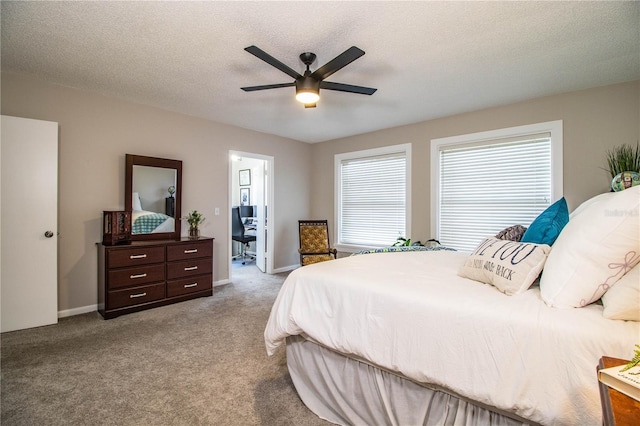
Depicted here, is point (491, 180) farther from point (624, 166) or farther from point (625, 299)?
point (625, 299)

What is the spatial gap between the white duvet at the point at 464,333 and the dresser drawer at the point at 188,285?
238 cm

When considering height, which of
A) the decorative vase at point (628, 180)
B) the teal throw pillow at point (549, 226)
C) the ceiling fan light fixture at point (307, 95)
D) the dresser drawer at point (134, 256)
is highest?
the ceiling fan light fixture at point (307, 95)

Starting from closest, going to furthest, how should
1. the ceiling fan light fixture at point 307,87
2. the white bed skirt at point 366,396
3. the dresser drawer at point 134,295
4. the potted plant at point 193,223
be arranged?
the white bed skirt at point 366,396 < the ceiling fan light fixture at point 307,87 < the dresser drawer at point 134,295 < the potted plant at point 193,223

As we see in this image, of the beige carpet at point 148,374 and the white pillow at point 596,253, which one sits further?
the beige carpet at point 148,374

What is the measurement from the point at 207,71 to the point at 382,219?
3437 millimetres

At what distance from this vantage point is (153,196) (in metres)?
3.83

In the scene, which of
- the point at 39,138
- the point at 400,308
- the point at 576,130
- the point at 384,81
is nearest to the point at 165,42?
the point at 39,138

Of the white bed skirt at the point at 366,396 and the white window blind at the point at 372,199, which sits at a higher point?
the white window blind at the point at 372,199

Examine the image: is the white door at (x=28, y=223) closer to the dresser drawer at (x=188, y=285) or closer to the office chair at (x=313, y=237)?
the dresser drawer at (x=188, y=285)

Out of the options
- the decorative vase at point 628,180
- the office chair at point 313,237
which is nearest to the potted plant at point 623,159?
the decorative vase at point 628,180

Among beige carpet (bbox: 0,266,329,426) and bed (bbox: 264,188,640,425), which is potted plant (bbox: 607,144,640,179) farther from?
beige carpet (bbox: 0,266,329,426)

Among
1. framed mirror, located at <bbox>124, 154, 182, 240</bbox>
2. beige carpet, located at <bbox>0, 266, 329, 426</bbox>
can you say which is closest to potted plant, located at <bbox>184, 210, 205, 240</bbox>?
framed mirror, located at <bbox>124, 154, 182, 240</bbox>

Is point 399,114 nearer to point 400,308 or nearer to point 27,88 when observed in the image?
point 400,308

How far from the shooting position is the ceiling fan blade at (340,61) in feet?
6.43
